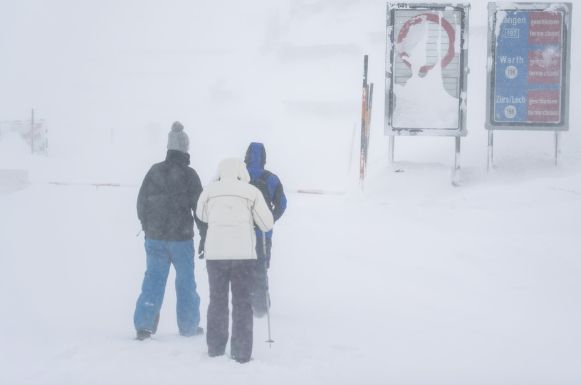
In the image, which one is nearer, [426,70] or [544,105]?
[544,105]

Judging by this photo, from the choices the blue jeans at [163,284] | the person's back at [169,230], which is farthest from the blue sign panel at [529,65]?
the blue jeans at [163,284]

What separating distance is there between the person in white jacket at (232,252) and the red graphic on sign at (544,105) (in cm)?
1038

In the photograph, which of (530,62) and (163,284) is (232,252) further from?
(530,62)

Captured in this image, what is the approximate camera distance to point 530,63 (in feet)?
48.3

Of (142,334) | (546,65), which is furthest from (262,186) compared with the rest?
(546,65)

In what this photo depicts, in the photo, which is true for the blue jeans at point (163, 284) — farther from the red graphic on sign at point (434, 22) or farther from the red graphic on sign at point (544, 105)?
the red graphic on sign at point (544, 105)

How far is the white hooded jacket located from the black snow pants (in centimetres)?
10

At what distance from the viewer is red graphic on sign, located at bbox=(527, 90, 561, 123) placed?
14.7 m

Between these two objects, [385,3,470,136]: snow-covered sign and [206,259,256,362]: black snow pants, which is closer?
[206,259,256,362]: black snow pants

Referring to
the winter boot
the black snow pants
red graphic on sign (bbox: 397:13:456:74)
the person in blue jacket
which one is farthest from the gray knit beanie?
red graphic on sign (bbox: 397:13:456:74)

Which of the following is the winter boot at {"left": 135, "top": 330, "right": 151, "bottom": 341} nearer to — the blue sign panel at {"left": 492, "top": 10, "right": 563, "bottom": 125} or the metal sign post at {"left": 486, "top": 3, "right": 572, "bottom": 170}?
the metal sign post at {"left": 486, "top": 3, "right": 572, "bottom": 170}

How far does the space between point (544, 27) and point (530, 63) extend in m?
0.78

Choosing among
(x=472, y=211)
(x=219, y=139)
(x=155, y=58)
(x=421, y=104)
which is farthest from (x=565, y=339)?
(x=155, y=58)

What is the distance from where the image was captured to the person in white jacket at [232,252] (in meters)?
5.76
